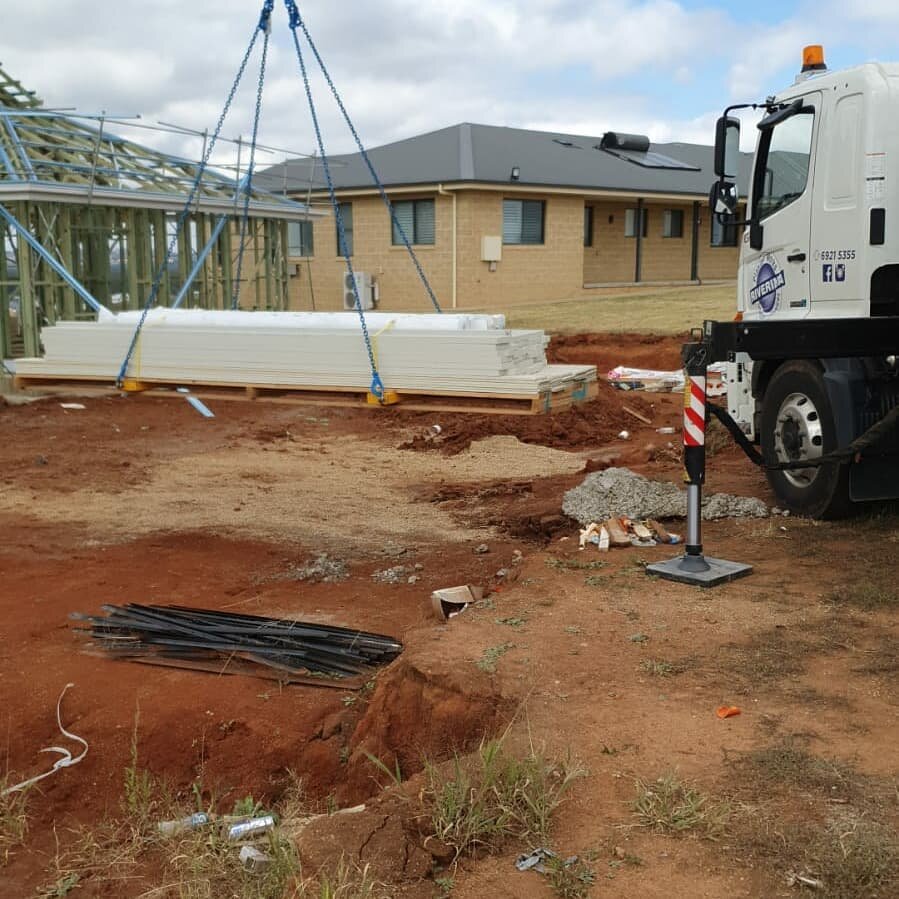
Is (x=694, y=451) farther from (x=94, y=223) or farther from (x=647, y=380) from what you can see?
(x=94, y=223)

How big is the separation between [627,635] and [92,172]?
47.4 feet

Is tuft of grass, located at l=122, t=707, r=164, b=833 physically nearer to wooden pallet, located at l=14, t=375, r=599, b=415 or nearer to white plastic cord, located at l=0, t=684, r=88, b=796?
white plastic cord, located at l=0, t=684, r=88, b=796

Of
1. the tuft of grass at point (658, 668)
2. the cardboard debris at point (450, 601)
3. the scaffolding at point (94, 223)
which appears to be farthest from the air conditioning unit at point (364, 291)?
the tuft of grass at point (658, 668)

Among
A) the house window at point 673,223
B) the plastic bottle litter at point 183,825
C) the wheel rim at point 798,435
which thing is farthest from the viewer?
the house window at point 673,223

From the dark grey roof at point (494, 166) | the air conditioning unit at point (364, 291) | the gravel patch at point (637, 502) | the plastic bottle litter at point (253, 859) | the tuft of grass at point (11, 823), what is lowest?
the tuft of grass at point (11, 823)

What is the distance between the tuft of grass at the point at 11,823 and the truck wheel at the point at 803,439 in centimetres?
629

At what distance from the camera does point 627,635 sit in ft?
20.3

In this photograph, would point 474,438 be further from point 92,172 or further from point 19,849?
point 19,849

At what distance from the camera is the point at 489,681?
18.1ft

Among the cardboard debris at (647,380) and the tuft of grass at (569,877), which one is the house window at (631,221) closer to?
the cardboard debris at (647,380)

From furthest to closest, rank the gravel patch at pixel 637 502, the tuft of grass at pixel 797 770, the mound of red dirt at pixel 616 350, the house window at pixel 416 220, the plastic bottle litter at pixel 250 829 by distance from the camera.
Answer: the house window at pixel 416 220 < the mound of red dirt at pixel 616 350 < the gravel patch at pixel 637 502 < the plastic bottle litter at pixel 250 829 < the tuft of grass at pixel 797 770

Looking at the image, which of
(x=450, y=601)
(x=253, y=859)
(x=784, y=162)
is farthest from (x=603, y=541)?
(x=253, y=859)

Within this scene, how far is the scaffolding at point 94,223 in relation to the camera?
693 inches

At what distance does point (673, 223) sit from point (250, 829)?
3392 centimetres
